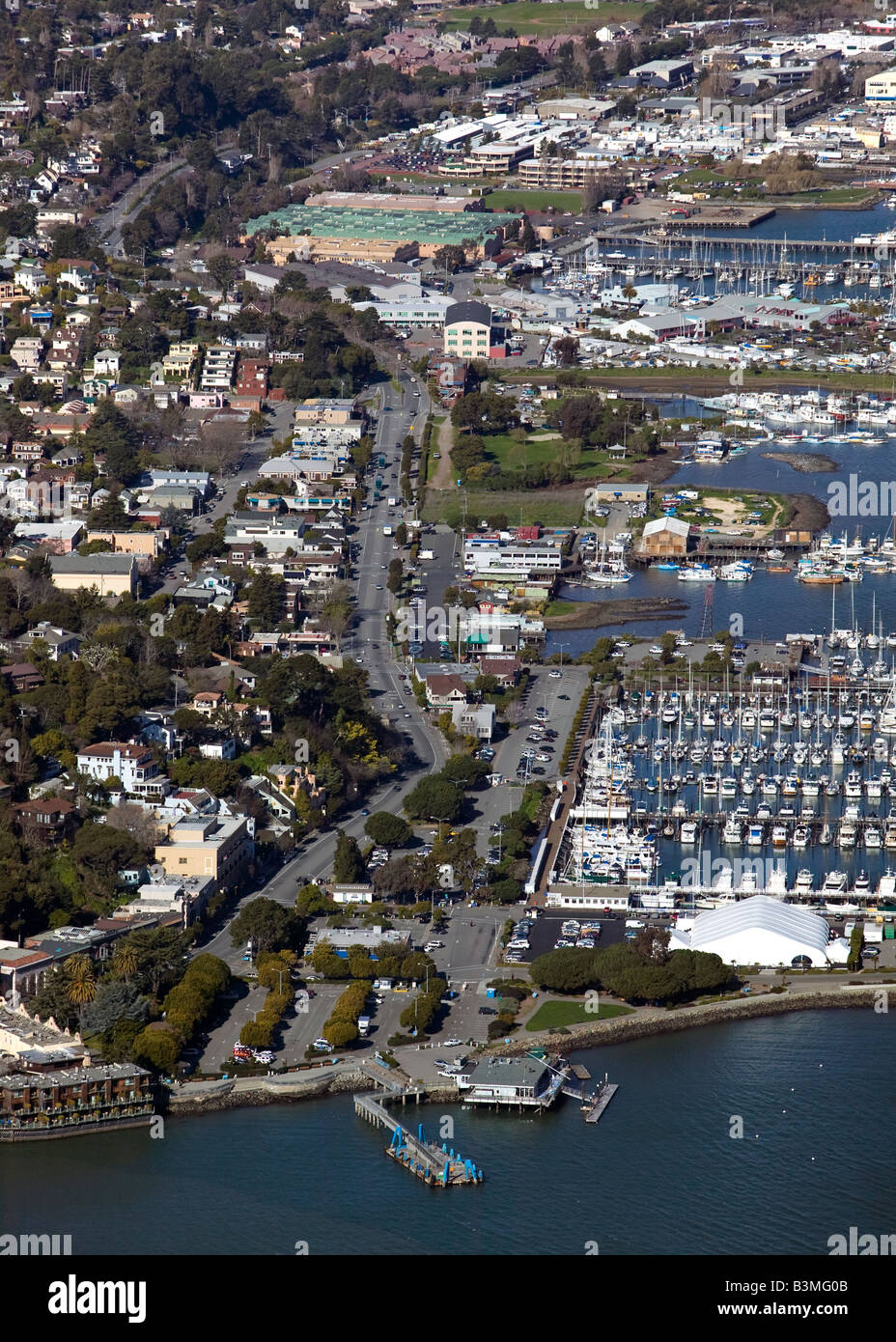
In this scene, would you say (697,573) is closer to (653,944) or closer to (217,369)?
(217,369)

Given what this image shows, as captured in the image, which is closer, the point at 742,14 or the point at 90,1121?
the point at 90,1121

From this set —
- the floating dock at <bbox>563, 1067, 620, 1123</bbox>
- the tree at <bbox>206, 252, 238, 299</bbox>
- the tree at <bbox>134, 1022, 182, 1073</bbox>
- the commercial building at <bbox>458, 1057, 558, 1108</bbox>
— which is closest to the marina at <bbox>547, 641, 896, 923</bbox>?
the floating dock at <bbox>563, 1067, 620, 1123</bbox>

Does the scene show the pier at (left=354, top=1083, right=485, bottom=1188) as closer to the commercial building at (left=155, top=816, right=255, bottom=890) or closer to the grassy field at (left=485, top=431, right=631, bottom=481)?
the commercial building at (left=155, top=816, right=255, bottom=890)

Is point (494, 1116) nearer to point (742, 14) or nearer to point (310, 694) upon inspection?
point (310, 694)

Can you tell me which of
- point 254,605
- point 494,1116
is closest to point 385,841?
point 494,1116

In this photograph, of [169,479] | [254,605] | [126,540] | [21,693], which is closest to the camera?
[21,693]

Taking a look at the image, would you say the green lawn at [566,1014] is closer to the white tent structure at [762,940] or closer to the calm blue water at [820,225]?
the white tent structure at [762,940]

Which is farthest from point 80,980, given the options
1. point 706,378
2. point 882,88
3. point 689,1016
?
point 882,88
